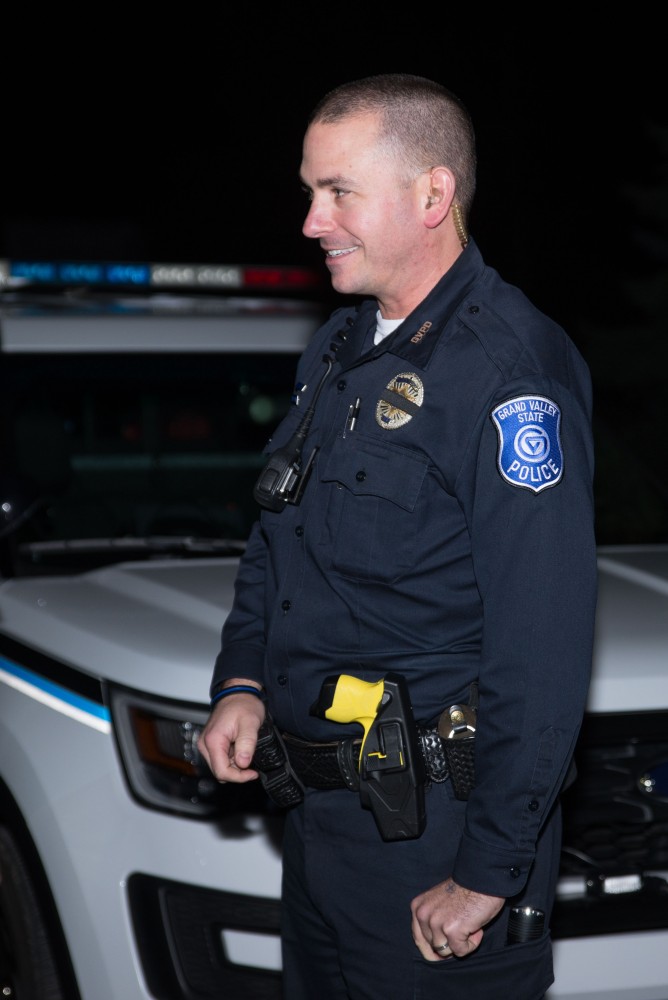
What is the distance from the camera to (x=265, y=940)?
2.41m

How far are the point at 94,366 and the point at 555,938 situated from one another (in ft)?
6.04

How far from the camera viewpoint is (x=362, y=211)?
1903 mm

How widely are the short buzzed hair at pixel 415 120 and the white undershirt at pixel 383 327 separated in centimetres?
19

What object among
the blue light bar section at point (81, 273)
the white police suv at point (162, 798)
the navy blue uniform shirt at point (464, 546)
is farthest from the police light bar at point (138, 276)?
the navy blue uniform shirt at point (464, 546)

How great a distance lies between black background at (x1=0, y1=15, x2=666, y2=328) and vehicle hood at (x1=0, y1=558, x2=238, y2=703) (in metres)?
8.87

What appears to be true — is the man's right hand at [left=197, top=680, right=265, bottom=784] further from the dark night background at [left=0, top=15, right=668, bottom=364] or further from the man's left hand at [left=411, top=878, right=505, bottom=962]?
the dark night background at [left=0, top=15, right=668, bottom=364]

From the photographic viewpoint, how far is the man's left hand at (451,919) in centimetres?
175

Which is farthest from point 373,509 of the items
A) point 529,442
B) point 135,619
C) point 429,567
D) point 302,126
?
point 302,126

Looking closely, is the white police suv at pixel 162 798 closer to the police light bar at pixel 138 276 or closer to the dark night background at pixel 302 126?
the police light bar at pixel 138 276

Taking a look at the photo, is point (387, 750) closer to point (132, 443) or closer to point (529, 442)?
point (529, 442)

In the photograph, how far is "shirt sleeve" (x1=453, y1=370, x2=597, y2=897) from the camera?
5.64 ft

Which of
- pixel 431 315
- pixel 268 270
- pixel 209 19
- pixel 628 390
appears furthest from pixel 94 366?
pixel 209 19

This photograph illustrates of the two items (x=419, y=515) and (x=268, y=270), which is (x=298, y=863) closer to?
(x=419, y=515)

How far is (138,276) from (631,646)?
213cm
